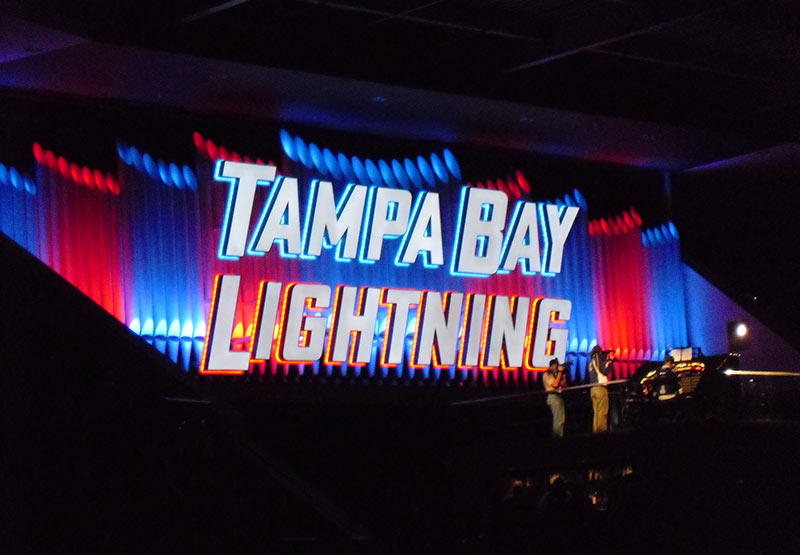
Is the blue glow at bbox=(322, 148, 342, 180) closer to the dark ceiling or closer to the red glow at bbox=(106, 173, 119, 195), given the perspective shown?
the dark ceiling

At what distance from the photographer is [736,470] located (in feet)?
49.1

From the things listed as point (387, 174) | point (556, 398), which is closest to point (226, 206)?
point (387, 174)

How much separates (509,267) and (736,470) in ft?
16.5

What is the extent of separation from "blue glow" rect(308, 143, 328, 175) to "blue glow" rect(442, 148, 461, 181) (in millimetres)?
1996

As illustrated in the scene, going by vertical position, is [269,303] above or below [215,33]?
below

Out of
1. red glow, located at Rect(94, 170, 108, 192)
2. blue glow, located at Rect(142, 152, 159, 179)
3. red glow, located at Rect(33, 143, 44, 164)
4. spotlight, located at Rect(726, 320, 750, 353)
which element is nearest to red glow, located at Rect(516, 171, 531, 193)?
spotlight, located at Rect(726, 320, 750, 353)

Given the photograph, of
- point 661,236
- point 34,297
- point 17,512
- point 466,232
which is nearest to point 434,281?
point 466,232

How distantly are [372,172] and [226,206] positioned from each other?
2.32 m

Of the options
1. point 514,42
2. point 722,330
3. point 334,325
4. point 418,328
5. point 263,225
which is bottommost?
point 334,325

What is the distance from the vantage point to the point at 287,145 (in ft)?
56.2

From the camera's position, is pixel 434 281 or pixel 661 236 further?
pixel 661 236

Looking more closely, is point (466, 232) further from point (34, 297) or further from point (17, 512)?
point (17, 512)

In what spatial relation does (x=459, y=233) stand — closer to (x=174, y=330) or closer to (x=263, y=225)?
(x=263, y=225)

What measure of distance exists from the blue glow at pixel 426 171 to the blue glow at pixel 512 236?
54.7 inches
